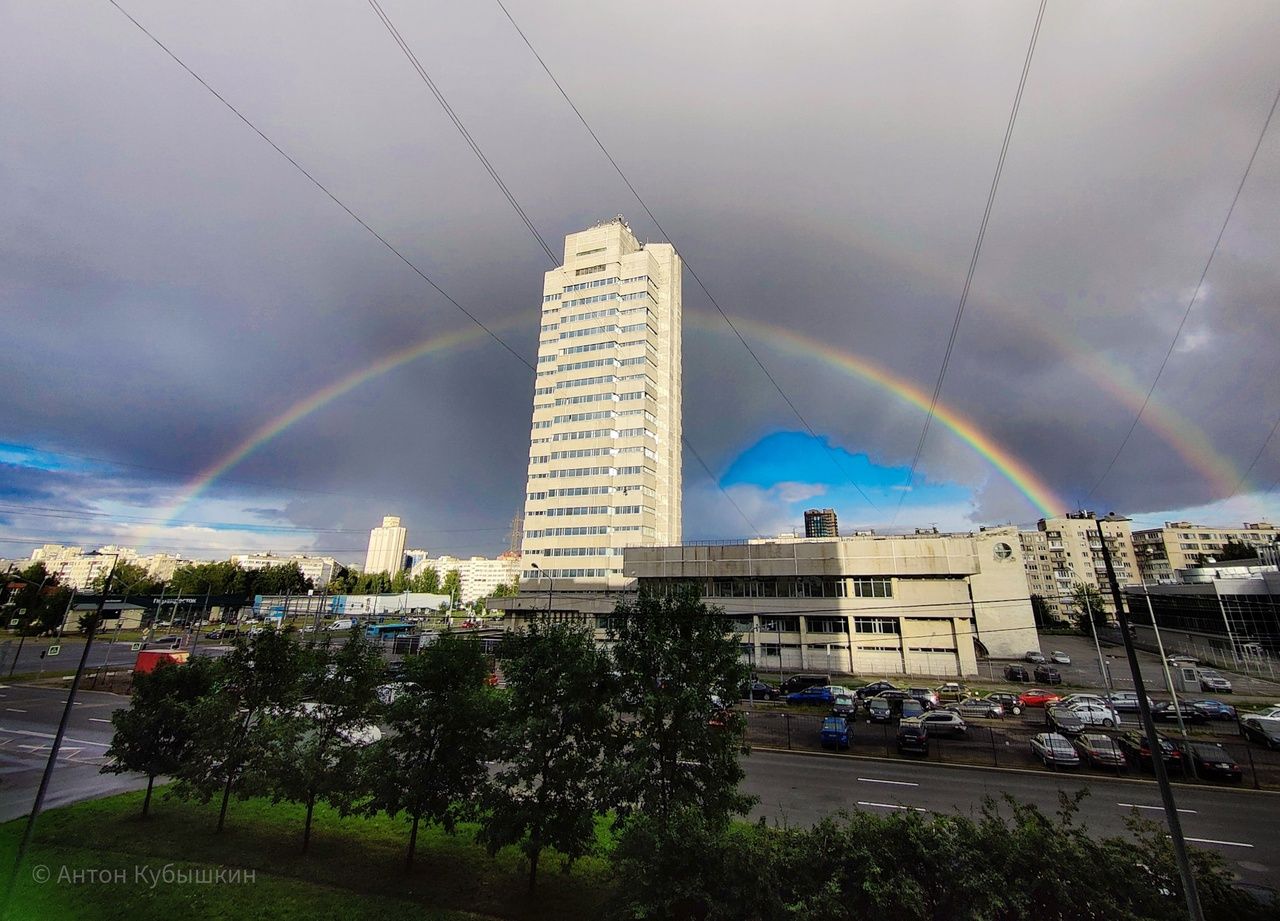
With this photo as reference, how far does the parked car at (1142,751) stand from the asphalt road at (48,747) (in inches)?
1832

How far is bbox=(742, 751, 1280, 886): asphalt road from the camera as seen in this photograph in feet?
60.1

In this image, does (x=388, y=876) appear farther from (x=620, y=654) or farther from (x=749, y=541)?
(x=749, y=541)

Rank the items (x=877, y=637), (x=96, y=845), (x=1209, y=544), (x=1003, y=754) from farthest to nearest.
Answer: (x=1209, y=544), (x=877, y=637), (x=1003, y=754), (x=96, y=845)

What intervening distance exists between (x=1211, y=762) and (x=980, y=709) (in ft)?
48.1

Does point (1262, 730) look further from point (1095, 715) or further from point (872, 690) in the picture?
point (872, 690)

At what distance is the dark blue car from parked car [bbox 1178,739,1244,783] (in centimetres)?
1519

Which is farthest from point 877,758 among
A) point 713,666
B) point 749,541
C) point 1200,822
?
point 749,541

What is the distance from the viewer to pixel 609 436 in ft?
333

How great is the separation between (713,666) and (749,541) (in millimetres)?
63080

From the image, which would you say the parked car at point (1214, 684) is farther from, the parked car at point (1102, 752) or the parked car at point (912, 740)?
the parked car at point (912, 740)

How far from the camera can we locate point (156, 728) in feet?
62.3

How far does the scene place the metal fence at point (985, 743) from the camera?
2584 cm

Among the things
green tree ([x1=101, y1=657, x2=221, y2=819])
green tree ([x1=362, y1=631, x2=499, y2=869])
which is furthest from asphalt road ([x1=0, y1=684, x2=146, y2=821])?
green tree ([x1=362, y1=631, x2=499, y2=869])

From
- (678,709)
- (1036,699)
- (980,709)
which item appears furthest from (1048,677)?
(678,709)
